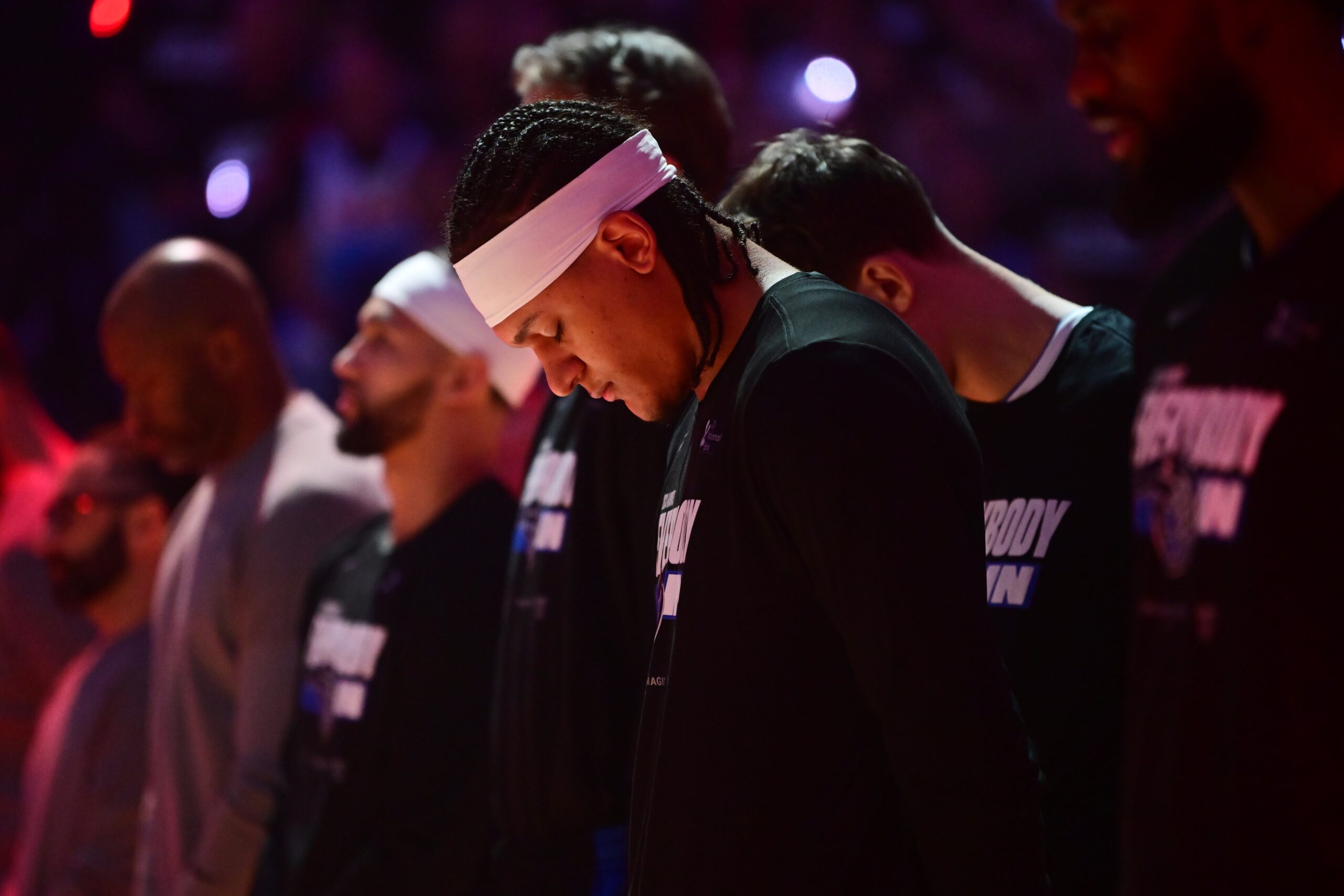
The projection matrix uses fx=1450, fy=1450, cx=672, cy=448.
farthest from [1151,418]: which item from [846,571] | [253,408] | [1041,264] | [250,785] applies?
[1041,264]

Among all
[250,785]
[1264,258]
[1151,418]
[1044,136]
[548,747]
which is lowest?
[250,785]

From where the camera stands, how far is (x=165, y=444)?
4.06 meters

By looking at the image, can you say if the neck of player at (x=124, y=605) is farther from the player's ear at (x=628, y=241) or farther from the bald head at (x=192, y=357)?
the player's ear at (x=628, y=241)

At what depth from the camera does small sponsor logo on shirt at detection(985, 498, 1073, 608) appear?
80.5 inches

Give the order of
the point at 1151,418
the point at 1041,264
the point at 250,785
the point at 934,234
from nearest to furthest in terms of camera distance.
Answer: the point at 1151,418, the point at 934,234, the point at 250,785, the point at 1041,264

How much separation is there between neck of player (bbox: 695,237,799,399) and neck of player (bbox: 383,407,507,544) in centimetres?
156

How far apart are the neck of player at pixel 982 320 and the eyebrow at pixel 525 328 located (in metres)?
0.67

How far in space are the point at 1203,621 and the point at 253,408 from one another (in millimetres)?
3082

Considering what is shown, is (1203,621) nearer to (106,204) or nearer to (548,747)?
(548,747)

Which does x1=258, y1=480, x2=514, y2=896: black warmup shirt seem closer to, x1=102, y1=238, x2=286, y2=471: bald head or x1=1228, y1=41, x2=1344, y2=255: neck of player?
x1=102, y1=238, x2=286, y2=471: bald head

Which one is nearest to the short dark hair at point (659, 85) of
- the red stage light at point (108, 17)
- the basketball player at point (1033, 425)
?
the basketball player at point (1033, 425)

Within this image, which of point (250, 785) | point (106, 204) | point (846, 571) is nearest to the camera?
point (846, 571)

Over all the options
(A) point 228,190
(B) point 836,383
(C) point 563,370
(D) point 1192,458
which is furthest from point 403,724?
(A) point 228,190

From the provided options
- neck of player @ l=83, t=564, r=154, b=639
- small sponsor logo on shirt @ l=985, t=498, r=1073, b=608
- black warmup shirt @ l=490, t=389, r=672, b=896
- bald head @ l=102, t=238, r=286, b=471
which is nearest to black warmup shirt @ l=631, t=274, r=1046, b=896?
small sponsor logo on shirt @ l=985, t=498, r=1073, b=608
